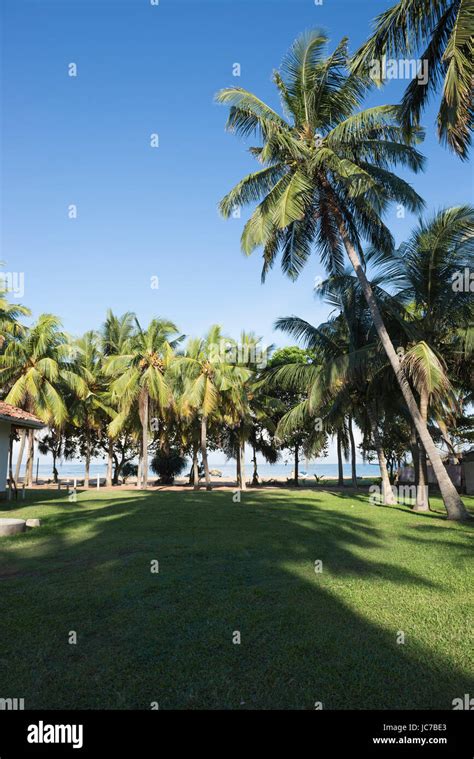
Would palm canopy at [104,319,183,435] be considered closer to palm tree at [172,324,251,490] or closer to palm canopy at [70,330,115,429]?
palm tree at [172,324,251,490]

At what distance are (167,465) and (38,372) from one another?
60.5 ft

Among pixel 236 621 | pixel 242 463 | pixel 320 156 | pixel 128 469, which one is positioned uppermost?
pixel 320 156

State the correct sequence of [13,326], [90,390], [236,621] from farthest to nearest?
[90,390], [13,326], [236,621]

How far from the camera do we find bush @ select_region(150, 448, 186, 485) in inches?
1660

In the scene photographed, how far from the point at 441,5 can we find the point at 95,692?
13.2 meters

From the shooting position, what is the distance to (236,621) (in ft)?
17.0

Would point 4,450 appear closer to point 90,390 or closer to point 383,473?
point 383,473

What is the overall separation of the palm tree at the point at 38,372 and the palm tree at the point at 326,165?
14.4 metres

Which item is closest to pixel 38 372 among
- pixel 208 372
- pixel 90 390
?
pixel 90 390

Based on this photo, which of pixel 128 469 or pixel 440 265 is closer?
pixel 440 265

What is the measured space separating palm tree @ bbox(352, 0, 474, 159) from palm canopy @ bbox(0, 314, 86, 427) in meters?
20.7

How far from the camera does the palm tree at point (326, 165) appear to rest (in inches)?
563

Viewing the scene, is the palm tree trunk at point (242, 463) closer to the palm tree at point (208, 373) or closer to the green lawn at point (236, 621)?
the palm tree at point (208, 373)
